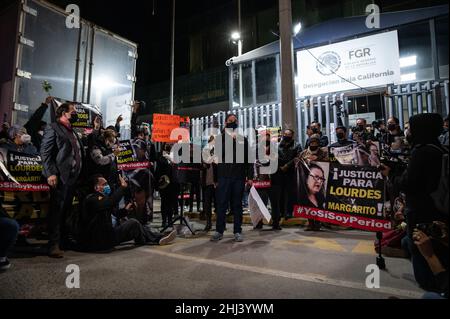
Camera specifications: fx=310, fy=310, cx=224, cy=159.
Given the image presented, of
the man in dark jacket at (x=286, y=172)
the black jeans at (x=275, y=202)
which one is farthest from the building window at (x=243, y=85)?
the black jeans at (x=275, y=202)

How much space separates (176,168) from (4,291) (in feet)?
13.3

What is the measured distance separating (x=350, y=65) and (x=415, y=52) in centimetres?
193

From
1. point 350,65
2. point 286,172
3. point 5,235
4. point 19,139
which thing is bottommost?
point 5,235

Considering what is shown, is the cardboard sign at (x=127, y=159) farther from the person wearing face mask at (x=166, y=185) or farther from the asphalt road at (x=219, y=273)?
the asphalt road at (x=219, y=273)

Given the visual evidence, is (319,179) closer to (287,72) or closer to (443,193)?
(443,193)

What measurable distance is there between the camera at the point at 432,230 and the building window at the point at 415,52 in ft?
27.6

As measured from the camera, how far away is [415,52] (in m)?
9.83

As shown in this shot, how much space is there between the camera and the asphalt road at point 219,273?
3037mm

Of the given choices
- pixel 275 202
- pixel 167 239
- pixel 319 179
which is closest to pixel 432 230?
pixel 319 179

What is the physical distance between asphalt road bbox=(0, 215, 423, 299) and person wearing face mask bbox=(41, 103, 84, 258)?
1.26ft

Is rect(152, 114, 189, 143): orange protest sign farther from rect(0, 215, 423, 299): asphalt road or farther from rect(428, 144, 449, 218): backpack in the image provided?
rect(428, 144, 449, 218): backpack
